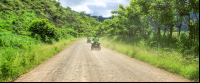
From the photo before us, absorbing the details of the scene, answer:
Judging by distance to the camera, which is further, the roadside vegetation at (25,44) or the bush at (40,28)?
the bush at (40,28)

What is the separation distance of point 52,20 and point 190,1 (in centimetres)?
5623

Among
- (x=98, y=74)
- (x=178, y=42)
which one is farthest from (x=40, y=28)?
(x=178, y=42)

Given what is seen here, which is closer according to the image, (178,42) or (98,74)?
(98,74)

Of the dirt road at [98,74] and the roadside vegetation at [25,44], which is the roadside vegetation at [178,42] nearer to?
the dirt road at [98,74]

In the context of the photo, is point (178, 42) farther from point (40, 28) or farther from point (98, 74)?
point (40, 28)

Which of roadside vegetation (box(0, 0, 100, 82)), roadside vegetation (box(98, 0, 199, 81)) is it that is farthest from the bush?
roadside vegetation (box(98, 0, 199, 81))

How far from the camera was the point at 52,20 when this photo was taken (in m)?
54.5

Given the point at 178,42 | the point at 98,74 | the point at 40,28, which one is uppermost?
the point at 40,28

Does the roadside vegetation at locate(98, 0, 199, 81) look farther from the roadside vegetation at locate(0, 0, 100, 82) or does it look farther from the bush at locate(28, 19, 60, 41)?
the bush at locate(28, 19, 60, 41)

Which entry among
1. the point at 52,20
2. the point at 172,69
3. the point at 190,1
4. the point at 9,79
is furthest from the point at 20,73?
the point at 52,20

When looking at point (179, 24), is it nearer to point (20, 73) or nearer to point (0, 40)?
point (20, 73)

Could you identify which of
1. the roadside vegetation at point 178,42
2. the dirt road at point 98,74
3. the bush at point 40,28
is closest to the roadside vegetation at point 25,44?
the bush at point 40,28

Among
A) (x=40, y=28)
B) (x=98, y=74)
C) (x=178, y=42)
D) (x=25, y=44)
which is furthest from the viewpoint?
(x=40, y=28)

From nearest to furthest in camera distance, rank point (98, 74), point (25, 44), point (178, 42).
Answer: point (98, 74)
point (178, 42)
point (25, 44)
